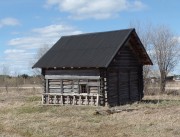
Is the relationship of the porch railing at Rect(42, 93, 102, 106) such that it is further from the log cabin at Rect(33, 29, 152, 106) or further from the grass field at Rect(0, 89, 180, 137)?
the grass field at Rect(0, 89, 180, 137)

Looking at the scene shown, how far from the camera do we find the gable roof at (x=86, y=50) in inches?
1169

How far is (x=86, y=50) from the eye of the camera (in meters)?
32.0

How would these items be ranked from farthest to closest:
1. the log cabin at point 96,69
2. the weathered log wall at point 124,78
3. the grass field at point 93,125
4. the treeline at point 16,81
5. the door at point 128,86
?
1. the treeline at point 16,81
2. the door at point 128,86
3. the weathered log wall at point 124,78
4. the log cabin at point 96,69
5. the grass field at point 93,125

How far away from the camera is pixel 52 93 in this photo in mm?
32375

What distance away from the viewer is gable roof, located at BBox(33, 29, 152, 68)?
29.7 metres

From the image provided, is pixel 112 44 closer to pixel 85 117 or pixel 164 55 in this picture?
pixel 85 117

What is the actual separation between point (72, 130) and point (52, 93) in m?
15.0

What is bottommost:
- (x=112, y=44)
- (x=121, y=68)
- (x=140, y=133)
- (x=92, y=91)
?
(x=140, y=133)

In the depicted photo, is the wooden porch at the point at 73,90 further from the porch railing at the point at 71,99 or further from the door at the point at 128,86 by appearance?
the door at the point at 128,86

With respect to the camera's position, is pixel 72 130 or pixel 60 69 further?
pixel 60 69

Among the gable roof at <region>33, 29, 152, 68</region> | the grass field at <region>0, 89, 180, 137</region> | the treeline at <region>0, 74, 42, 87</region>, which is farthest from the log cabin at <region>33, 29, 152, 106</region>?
the treeline at <region>0, 74, 42, 87</region>

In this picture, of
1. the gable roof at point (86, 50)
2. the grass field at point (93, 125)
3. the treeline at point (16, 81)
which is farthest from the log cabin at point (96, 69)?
the treeline at point (16, 81)

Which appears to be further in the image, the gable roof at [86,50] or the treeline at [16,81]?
the treeline at [16,81]

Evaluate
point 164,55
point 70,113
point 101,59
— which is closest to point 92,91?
point 101,59
